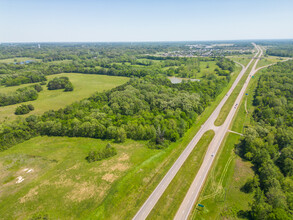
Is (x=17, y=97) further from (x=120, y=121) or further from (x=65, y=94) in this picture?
(x=120, y=121)

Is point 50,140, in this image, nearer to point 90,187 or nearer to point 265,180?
point 90,187

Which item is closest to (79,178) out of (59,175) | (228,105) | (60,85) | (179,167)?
(59,175)

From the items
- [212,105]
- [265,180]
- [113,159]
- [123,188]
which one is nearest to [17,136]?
[113,159]

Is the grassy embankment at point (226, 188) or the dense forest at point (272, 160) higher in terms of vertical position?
the dense forest at point (272, 160)

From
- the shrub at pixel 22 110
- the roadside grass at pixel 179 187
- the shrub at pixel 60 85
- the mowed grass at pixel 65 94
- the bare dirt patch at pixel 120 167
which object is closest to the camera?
the roadside grass at pixel 179 187

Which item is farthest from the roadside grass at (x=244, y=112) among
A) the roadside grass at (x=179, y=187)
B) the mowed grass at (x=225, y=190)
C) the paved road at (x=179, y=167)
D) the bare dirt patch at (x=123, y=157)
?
the bare dirt patch at (x=123, y=157)

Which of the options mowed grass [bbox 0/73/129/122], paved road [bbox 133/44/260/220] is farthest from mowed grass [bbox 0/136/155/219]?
mowed grass [bbox 0/73/129/122]

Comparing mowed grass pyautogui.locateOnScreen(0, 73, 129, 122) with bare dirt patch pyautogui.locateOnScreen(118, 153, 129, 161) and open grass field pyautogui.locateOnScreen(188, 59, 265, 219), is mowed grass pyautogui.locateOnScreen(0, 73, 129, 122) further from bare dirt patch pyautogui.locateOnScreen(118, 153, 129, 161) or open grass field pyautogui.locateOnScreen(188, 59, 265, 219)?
open grass field pyautogui.locateOnScreen(188, 59, 265, 219)

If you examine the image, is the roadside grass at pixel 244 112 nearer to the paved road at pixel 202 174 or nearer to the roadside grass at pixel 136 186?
the paved road at pixel 202 174
